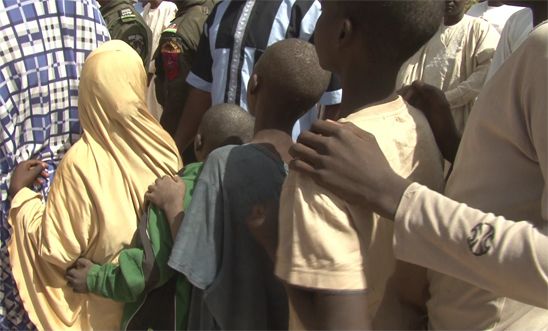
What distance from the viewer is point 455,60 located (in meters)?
4.16

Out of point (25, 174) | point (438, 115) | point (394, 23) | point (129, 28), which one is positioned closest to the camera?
point (394, 23)

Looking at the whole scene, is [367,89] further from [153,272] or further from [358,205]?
[153,272]

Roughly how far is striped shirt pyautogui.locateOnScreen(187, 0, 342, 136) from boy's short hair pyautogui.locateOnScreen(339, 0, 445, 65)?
1.54m

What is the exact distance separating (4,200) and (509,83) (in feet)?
6.72

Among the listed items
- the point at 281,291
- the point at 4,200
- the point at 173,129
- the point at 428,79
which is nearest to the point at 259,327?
the point at 281,291

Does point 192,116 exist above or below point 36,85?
below

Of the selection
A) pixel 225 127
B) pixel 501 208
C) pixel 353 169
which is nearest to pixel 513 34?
pixel 225 127

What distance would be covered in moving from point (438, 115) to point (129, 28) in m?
3.26

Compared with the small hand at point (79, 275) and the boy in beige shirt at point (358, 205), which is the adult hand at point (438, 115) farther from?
the small hand at point (79, 275)

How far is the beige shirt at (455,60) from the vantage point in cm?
411

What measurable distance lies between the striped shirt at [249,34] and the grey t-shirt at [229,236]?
1129 millimetres

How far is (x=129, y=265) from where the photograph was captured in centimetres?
200

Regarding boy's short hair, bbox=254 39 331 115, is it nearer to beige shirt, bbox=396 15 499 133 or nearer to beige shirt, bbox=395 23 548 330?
beige shirt, bbox=395 23 548 330

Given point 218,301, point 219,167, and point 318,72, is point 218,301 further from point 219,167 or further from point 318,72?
point 318,72
